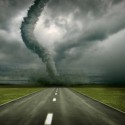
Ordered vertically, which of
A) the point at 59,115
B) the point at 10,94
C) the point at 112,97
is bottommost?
the point at 59,115

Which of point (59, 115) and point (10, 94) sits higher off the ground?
point (10, 94)

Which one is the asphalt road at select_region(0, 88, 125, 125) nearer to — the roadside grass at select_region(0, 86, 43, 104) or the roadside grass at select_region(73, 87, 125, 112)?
the roadside grass at select_region(73, 87, 125, 112)

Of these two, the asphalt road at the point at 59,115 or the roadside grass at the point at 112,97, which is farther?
the roadside grass at the point at 112,97

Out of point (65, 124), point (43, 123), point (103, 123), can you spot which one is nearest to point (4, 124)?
point (43, 123)

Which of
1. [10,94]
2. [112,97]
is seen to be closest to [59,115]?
[112,97]

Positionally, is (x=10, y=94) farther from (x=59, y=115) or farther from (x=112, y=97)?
(x=59, y=115)

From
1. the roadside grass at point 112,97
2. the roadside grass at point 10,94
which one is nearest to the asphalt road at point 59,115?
the roadside grass at point 112,97

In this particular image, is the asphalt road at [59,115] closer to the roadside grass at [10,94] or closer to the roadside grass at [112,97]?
the roadside grass at [112,97]

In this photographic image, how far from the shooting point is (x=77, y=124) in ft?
27.0

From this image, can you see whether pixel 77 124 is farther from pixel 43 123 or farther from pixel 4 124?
pixel 4 124

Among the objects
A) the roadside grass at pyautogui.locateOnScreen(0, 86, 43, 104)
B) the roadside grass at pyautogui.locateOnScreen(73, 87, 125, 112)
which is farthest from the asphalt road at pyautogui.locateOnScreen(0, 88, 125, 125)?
the roadside grass at pyautogui.locateOnScreen(0, 86, 43, 104)

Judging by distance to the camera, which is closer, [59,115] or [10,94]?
[59,115]

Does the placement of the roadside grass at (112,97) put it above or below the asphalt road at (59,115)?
above

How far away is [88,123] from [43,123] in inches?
80.6
